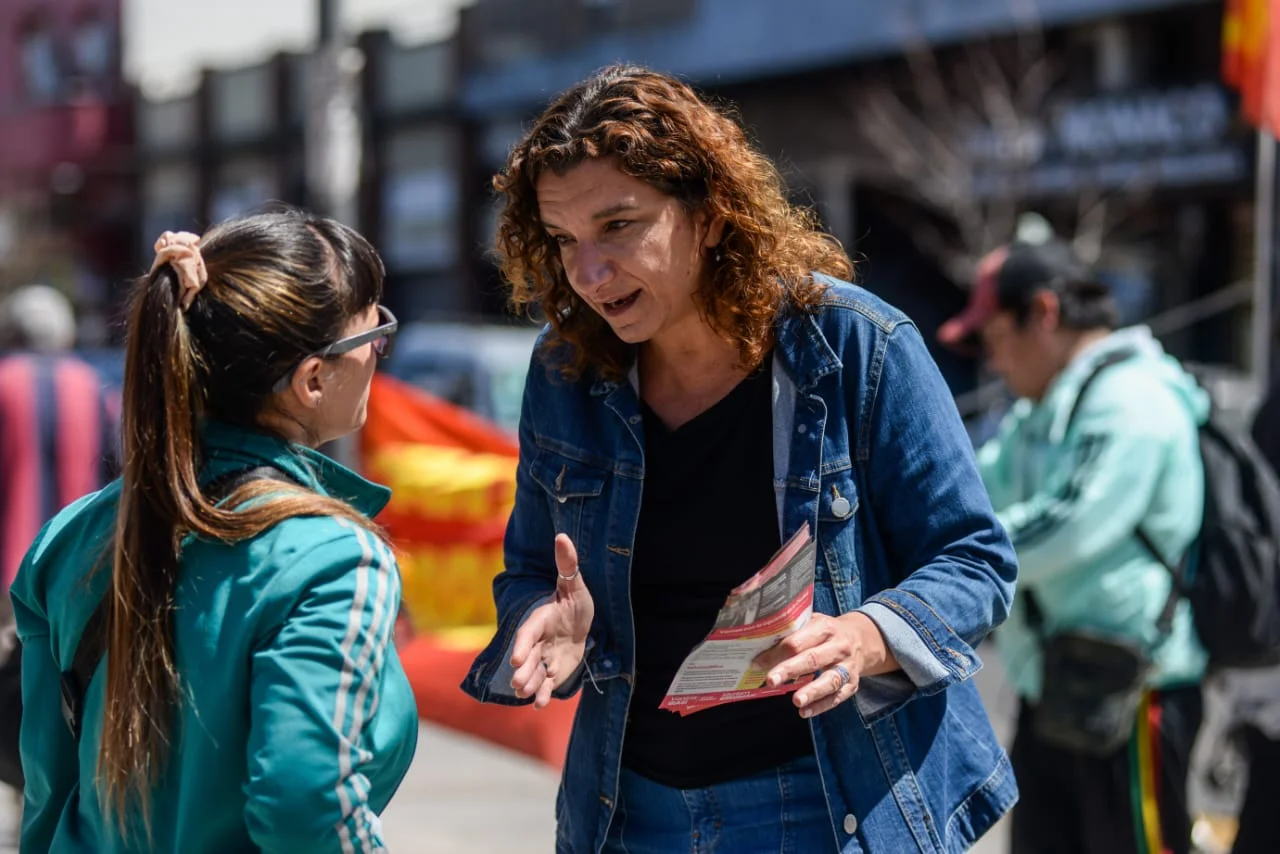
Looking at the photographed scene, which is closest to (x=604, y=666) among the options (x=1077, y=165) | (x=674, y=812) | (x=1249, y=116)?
(x=674, y=812)

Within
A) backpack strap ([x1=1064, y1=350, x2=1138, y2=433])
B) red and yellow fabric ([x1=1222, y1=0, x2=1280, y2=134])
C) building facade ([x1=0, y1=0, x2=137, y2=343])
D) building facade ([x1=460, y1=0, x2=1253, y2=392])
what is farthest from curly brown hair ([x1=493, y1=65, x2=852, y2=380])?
building facade ([x1=0, y1=0, x2=137, y2=343])

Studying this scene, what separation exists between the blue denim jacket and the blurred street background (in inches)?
21.2

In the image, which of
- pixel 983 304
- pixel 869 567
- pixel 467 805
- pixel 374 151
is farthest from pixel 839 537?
pixel 374 151

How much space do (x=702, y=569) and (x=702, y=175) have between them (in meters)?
0.62

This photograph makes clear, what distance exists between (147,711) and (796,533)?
945 mm

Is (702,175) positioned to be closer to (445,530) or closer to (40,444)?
(40,444)

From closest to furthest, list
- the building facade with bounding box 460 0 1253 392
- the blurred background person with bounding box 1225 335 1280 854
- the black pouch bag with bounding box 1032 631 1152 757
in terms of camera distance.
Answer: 1. the black pouch bag with bounding box 1032 631 1152 757
2. the blurred background person with bounding box 1225 335 1280 854
3. the building facade with bounding box 460 0 1253 392

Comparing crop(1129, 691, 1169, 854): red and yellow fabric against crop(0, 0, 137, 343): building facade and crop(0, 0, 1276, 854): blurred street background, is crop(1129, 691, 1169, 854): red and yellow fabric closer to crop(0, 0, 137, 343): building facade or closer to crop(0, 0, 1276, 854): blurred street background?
crop(0, 0, 1276, 854): blurred street background

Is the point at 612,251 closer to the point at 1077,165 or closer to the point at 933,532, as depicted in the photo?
the point at 933,532

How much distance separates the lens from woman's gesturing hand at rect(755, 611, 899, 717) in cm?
221

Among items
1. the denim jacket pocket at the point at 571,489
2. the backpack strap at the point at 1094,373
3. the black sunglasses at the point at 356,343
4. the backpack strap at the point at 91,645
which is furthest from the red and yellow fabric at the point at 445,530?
the backpack strap at the point at 91,645

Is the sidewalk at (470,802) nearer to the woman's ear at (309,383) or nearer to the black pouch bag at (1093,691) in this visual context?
the black pouch bag at (1093,691)

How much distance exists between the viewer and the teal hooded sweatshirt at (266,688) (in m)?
2.06

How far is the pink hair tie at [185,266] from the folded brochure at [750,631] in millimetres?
866
